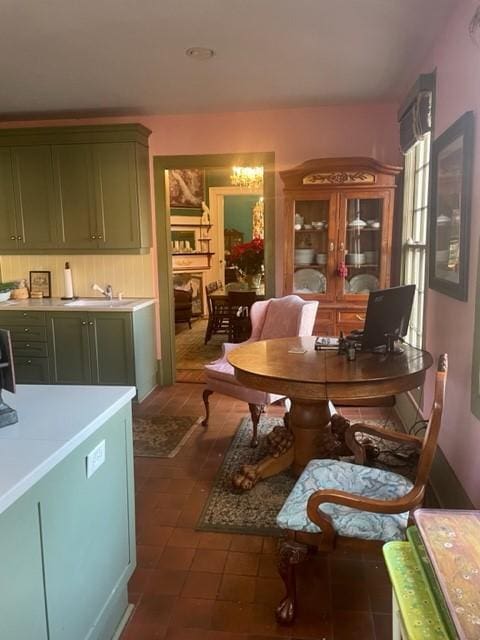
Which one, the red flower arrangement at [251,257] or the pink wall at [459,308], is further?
the red flower arrangement at [251,257]

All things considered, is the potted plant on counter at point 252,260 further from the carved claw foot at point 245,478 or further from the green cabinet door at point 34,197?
the carved claw foot at point 245,478

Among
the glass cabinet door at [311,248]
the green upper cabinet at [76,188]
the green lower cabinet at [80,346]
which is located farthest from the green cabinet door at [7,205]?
the glass cabinet door at [311,248]

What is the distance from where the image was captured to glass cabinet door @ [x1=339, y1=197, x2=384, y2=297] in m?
4.05

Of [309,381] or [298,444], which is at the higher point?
[309,381]

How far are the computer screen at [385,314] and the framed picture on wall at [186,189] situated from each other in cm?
598

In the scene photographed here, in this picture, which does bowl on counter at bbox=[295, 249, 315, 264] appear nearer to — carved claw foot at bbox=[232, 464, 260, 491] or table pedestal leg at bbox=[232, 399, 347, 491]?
table pedestal leg at bbox=[232, 399, 347, 491]

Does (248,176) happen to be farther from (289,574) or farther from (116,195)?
(289,574)

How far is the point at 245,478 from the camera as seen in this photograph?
2775mm

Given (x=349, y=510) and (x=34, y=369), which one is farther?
(x=34, y=369)

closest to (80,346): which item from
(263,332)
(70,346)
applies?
(70,346)

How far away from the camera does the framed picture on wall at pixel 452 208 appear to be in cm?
223

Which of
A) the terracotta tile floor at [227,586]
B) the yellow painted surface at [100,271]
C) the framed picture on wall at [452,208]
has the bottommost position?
the terracotta tile floor at [227,586]

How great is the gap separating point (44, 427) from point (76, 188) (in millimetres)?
3341

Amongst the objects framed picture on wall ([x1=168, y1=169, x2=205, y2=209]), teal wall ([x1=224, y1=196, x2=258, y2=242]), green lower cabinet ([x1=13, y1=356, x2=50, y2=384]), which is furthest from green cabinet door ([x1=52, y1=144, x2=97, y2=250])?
Result: teal wall ([x1=224, y1=196, x2=258, y2=242])
